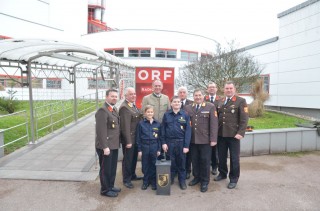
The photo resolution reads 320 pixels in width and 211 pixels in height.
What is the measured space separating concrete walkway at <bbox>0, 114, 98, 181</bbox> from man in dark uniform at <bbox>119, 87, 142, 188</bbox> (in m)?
0.75

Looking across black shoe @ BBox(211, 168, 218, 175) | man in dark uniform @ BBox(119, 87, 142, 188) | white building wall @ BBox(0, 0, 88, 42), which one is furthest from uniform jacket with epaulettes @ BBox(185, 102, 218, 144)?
white building wall @ BBox(0, 0, 88, 42)

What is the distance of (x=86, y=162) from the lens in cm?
526

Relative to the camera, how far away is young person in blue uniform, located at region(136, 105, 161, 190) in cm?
391

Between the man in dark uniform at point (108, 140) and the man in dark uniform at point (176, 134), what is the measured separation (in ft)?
2.52

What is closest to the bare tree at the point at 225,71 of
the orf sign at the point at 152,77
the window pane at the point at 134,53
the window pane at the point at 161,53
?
the orf sign at the point at 152,77

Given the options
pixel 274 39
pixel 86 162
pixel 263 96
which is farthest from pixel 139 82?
pixel 274 39

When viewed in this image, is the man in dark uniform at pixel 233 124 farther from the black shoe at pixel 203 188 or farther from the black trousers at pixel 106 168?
the black trousers at pixel 106 168

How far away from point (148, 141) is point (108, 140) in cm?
65

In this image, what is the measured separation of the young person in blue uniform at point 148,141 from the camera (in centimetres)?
391

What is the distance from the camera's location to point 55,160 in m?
5.38

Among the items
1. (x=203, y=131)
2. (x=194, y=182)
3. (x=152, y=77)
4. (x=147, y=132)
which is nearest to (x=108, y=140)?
(x=147, y=132)

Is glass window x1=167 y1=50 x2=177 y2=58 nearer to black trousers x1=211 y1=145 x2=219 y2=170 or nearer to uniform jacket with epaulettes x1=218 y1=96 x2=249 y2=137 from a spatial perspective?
black trousers x1=211 y1=145 x2=219 y2=170

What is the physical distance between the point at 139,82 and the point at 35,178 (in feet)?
10.7

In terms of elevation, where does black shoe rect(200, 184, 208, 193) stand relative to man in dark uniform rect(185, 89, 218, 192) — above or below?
below
